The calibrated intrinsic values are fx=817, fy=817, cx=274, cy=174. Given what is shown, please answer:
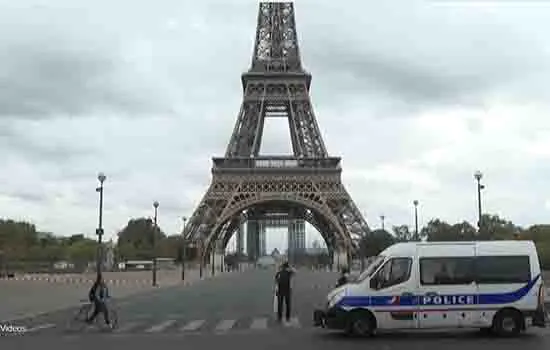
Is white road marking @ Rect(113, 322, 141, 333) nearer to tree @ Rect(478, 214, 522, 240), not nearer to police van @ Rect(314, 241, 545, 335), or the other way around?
police van @ Rect(314, 241, 545, 335)

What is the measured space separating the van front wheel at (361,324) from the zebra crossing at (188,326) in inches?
117

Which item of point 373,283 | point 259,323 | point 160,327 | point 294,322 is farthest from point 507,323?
point 160,327

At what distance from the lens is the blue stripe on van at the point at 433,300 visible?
19.0 m

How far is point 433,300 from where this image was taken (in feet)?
62.4

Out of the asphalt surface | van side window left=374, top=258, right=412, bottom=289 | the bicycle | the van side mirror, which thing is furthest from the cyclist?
van side window left=374, top=258, right=412, bottom=289

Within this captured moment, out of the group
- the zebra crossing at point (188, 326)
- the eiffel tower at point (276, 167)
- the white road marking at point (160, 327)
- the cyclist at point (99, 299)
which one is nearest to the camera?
the zebra crossing at point (188, 326)

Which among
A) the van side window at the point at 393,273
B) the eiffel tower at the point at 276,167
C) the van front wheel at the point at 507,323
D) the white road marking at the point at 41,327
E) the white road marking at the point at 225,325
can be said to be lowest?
the white road marking at the point at 41,327

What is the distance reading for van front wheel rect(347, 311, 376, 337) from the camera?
19.2 metres

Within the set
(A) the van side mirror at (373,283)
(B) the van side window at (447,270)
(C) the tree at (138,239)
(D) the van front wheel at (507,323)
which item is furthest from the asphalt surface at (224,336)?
(C) the tree at (138,239)

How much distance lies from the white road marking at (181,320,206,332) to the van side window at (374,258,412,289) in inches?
216

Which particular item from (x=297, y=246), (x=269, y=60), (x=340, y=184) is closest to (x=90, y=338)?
(x=340, y=184)

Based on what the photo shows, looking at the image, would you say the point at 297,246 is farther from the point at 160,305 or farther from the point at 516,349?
the point at 516,349

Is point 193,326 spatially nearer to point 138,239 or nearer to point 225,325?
point 225,325

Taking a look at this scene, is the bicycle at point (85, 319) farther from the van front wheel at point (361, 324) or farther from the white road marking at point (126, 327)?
the van front wheel at point (361, 324)
